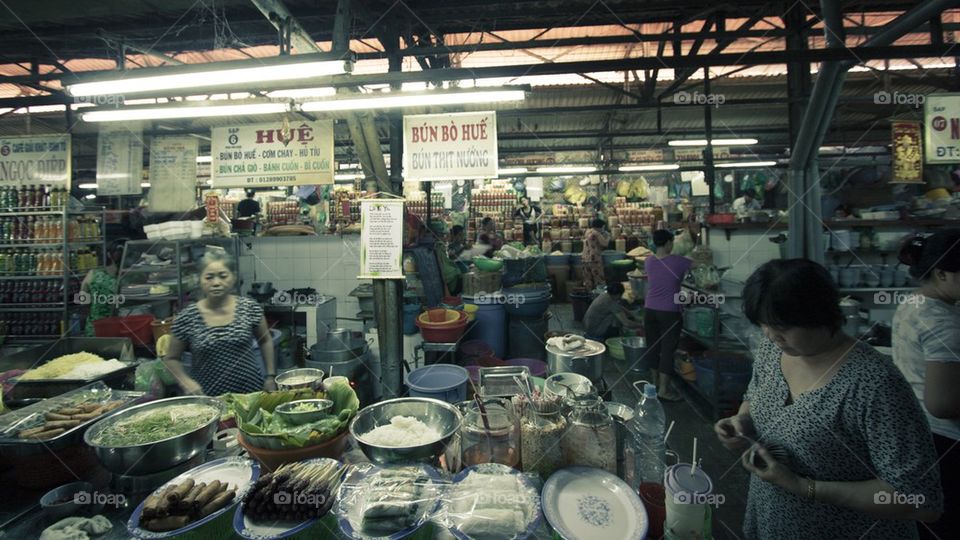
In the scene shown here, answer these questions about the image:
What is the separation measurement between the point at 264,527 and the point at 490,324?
4.38 metres

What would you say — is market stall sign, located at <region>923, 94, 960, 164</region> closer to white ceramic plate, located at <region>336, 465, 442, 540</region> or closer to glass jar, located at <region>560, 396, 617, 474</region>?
glass jar, located at <region>560, 396, 617, 474</region>

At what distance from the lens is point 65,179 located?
22.1 ft

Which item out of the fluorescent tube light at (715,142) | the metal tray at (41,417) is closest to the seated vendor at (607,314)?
the fluorescent tube light at (715,142)

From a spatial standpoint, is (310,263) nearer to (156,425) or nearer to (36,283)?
(36,283)

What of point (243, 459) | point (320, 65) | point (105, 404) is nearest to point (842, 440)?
point (243, 459)

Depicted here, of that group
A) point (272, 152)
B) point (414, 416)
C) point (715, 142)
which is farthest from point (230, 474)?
point (715, 142)

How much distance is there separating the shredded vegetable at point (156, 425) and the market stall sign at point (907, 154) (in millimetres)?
9339

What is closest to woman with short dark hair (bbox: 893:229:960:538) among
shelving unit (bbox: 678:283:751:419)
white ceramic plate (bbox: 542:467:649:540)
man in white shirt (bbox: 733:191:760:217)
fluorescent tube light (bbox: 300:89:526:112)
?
white ceramic plate (bbox: 542:467:649:540)

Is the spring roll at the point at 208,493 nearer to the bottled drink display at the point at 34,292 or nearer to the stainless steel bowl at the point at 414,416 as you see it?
the stainless steel bowl at the point at 414,416

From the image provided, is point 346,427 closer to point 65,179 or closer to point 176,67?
point 176,67

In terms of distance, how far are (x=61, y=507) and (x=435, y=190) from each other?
12.6 m

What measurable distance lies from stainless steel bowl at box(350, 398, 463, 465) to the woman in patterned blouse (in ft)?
5.87

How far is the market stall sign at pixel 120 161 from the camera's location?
6781 millimetres

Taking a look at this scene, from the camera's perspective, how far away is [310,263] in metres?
7.54
